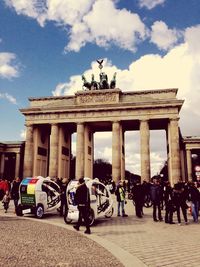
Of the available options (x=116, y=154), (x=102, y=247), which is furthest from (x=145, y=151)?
(x=102, y=247)

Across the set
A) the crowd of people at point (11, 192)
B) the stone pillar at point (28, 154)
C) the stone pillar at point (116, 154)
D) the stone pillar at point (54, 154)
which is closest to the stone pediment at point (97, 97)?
the stone pillar at point (116, 154)

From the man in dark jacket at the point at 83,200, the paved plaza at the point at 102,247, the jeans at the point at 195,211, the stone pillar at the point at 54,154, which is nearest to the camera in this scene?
the paved plaza at the point at 102,247

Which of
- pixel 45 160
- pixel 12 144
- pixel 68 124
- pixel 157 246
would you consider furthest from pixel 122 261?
pixel 12 144

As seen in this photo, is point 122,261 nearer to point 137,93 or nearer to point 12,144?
point 137,93

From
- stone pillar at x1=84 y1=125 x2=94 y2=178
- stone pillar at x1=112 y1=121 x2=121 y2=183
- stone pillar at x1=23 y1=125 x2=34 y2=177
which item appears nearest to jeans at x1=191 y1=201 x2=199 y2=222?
stone pillar at x1=112 y1=121 x2=121 y2=183

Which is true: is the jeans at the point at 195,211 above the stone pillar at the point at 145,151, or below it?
below

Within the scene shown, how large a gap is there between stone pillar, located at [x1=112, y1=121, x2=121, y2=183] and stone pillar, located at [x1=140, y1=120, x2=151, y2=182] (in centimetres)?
370

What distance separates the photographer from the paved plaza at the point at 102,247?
7.10m

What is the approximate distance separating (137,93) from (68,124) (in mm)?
13631

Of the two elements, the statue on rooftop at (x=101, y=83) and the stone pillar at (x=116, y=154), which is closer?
the stone pillar at (x=116, y=154)

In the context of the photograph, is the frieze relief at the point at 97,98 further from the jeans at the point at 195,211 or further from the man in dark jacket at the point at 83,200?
the man in dark jacket at the point at 83,200

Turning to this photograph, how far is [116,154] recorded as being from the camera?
48344mm

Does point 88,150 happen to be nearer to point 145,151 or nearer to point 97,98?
point 97,98

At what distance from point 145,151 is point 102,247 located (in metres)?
39.5
